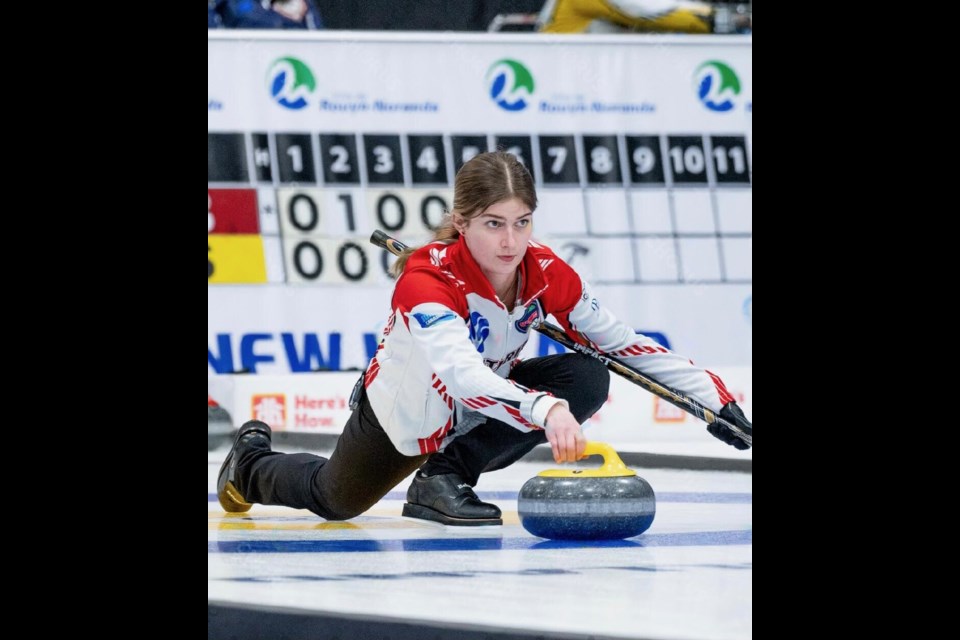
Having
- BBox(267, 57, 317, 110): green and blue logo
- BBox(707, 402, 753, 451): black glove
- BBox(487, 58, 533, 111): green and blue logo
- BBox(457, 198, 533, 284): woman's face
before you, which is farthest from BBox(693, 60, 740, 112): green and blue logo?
BBox(457, 198, 533, 284): woman's face

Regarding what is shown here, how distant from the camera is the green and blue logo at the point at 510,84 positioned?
5.96 m

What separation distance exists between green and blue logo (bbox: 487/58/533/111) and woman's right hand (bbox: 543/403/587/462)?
135 inches

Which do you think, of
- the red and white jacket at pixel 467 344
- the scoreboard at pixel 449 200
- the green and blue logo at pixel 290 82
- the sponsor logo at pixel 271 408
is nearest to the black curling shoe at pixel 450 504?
the red and white jacket at pixel 467 344

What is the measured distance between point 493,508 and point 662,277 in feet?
9.15

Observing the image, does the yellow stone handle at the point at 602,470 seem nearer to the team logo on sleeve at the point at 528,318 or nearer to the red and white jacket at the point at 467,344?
the red and white jacket at the point at 467,344

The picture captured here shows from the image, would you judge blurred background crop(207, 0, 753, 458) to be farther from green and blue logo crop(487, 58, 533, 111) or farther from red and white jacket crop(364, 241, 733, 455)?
red and white jacket crop(364, 241, 733, 455)

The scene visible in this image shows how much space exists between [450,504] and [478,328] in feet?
1.58

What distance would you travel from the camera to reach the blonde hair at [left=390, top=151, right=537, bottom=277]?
9.86 feet

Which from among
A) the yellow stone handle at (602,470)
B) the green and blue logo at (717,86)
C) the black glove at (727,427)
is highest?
the green and blue logo at (717,86)

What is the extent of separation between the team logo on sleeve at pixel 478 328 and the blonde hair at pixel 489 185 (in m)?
0.22
